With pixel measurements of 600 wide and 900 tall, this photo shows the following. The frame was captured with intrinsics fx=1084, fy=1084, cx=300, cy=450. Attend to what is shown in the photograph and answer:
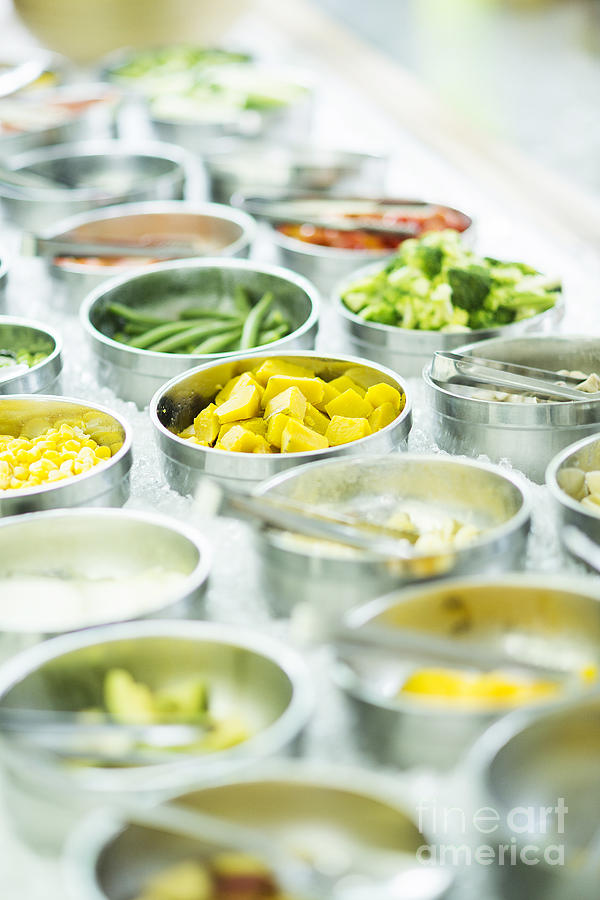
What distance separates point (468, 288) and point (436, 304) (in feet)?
0.21

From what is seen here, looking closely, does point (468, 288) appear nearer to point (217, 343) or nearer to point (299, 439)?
point (217, 343)

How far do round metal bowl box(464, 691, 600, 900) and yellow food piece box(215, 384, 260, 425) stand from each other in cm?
70

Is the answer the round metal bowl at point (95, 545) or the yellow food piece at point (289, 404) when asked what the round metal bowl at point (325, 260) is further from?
the round metal bowl at point (95, 545)

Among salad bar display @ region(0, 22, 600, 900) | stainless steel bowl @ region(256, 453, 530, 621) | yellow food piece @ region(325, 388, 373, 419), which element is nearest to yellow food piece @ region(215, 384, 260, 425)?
salad bar display @ region(0, 22, 600, 900)

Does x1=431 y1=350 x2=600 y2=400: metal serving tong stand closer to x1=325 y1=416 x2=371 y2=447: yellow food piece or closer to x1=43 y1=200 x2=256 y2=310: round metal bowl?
x1=325 y1=416 x2=371 y2=447: yellow food piece

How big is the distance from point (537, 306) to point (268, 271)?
19.1 inches

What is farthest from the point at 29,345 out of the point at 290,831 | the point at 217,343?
the point at 290,831

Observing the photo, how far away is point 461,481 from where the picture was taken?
129 cm

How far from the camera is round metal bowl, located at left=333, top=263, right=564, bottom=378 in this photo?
167 centimetres

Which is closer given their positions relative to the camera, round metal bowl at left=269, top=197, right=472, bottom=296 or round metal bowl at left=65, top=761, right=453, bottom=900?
round metal bowl at left=65, top=761, right=453, bottom=900

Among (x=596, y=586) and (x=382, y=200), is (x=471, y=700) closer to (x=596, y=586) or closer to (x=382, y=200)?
(x=596, y=586)

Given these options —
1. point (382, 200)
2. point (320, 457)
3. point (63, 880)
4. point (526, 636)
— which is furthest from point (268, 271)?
point (63, 880)

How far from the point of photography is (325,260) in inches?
80.6

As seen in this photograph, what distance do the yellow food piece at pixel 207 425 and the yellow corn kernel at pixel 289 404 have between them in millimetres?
72
